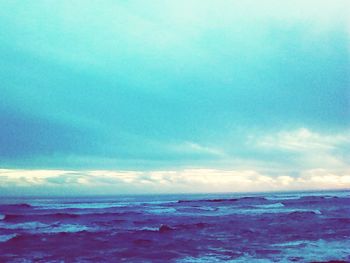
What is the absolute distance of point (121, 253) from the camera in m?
15.9

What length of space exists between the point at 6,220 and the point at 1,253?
56.2ft

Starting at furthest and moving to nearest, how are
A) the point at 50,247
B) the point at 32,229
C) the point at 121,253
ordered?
the point at 32,229 → the point at 50,247 → the point at 121,253

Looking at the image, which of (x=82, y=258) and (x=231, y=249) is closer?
(x=82, y=258)

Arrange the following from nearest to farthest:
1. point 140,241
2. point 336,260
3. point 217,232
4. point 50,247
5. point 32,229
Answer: point 336,260 → point 50,247 → point 140,241 → point 217,232 → point 32,229

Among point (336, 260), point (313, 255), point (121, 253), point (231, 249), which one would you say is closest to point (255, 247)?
point (231, 249)

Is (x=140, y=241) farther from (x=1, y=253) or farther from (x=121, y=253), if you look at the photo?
→ (x=1, y=253)

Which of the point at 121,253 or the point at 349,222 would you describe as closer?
the point at 121,253

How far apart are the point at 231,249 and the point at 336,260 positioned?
446cm

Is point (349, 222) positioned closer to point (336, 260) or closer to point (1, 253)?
point (336, 260)

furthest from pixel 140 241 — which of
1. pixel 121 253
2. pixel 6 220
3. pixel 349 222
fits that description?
pixel 6 220

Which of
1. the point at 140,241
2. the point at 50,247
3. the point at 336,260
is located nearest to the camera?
the point at 336,260

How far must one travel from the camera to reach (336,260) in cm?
1323

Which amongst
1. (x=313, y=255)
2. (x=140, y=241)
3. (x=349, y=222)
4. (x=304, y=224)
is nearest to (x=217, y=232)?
(x=140, y=241)

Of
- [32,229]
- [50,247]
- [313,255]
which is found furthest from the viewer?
[32,229]
